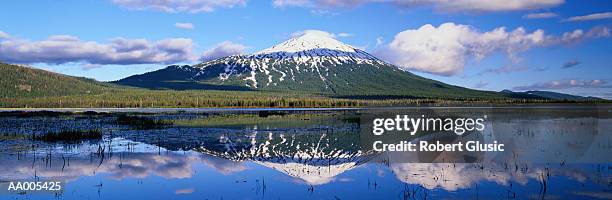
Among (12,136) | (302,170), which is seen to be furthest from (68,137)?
(302,170)

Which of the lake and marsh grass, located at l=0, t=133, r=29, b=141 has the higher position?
marsh grass, located at l=0, t=133, r=29, b=141

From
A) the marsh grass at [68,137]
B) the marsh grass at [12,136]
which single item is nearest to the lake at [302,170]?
the marsh grass at [68,137]

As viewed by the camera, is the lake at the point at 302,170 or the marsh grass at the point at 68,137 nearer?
the lake at the point at 302,170

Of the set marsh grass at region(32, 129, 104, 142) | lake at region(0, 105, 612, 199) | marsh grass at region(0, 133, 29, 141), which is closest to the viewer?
lake at region(0, 105, 612, 199)

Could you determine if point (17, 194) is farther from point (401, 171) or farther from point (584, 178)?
point (584, 178)

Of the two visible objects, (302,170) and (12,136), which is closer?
(302,170)

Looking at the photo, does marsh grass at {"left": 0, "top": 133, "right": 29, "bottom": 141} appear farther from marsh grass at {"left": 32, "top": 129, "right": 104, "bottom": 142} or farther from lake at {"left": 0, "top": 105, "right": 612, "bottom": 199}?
lake at {"left": 0, "top": 105, "right": 612, "bottom": 199}

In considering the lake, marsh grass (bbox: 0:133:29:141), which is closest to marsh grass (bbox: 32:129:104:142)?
marsh grass (bbox: 0:133:29:141)

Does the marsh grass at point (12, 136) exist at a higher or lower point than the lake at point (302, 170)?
higher

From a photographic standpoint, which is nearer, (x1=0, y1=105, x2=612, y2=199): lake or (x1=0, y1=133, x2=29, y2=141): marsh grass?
(x1=0, y1=105, x2=612, y2=199): lake

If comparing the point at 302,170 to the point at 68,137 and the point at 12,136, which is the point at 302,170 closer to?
the point at 68,137

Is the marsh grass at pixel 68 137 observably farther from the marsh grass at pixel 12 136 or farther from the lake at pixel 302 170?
the lake at pixel 302 170

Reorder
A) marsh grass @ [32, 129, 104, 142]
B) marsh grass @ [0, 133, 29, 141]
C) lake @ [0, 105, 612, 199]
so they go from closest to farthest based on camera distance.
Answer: lake @ [0, 105, 612, 199], marsh grass @ [32, 129, 104, 142], marsh grass @ [0, 133, 29, 141]

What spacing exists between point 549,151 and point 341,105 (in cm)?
15947
